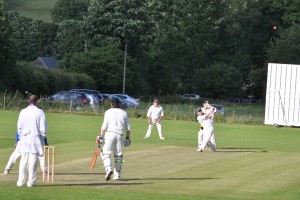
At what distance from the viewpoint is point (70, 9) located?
167000 millimetres

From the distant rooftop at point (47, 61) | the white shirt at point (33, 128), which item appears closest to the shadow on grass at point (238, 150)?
the white shirt at point (33, 128)

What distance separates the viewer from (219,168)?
25.4 meters

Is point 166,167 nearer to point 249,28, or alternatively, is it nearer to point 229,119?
point 229,119

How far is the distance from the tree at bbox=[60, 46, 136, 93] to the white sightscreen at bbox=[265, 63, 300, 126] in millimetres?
39840

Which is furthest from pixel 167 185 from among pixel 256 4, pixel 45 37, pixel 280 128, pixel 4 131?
pixel 45 37

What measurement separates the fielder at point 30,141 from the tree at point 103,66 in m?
75.2

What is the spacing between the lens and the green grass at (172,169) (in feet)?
61.4

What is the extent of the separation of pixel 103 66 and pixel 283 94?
41.2m

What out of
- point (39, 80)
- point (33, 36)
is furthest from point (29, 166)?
point (33, 36)

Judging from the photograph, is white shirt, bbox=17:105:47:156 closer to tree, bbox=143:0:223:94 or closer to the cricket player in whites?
the cricket player in whites

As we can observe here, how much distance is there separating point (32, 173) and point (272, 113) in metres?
39.8

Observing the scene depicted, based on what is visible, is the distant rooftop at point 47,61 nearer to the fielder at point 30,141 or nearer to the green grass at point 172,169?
the green grass at point 172,169

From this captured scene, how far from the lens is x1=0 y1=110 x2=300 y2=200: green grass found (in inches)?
737

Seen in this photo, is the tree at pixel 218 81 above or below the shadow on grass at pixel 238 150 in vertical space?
above
